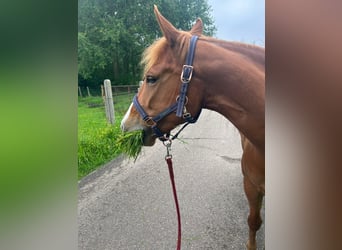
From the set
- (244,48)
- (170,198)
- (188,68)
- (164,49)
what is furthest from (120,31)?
(170,198)

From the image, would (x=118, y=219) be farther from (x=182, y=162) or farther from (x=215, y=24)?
(x=215, y=24)

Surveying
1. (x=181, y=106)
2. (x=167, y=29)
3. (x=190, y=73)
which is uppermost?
(x=167, y=29)

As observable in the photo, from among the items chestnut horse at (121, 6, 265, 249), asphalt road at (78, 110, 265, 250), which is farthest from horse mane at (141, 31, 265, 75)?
asphalt road at (78, 110, 265, 250)

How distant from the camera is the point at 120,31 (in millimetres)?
1028

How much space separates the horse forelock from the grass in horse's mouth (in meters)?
0.24

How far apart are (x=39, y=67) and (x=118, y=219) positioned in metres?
0.67

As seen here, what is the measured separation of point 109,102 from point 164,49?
1.07ft

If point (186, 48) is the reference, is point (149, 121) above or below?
below

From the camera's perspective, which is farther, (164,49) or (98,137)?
(98,137)

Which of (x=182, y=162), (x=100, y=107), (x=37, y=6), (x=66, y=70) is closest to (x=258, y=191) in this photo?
(x=182, y=162)

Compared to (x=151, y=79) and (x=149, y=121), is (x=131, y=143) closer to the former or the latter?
(x=149, y=121)

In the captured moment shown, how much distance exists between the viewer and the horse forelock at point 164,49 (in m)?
0.85

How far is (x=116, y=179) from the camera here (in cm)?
106

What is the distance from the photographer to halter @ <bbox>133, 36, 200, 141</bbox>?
0.84 m
